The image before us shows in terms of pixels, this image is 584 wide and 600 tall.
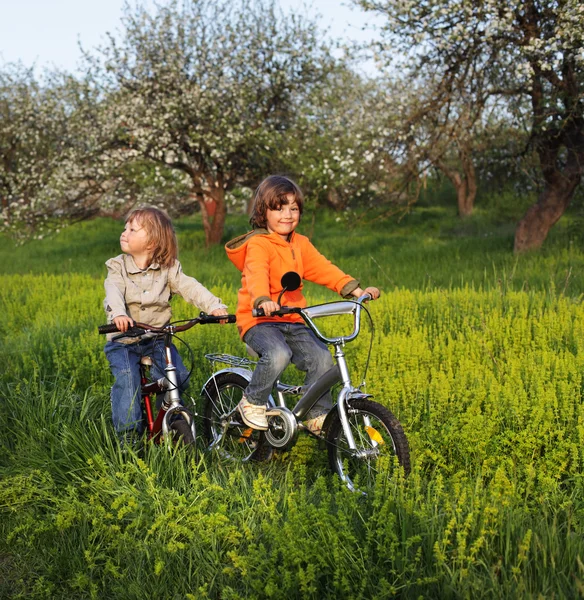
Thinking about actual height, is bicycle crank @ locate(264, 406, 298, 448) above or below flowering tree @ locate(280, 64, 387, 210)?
below

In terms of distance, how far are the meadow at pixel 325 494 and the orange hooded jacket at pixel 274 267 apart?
89 cm

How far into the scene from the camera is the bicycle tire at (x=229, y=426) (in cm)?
471

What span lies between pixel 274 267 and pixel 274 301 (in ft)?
0.88

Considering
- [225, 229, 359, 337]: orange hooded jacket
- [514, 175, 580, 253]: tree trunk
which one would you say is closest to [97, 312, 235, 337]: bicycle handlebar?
[225, 229, 359, 337]: orange hooded jacket

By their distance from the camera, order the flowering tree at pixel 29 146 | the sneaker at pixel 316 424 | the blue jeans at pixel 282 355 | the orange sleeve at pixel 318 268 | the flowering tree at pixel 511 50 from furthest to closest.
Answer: the flowering tree at pixel 29 146 → the flowering tree at pixel 511 50 → the orange sleeve at pixel 318 268 → the sneaker at pixel 316 424 → the blue jeans at pixel 282 355

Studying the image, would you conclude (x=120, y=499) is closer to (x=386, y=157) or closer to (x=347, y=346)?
(x=347, y=346)

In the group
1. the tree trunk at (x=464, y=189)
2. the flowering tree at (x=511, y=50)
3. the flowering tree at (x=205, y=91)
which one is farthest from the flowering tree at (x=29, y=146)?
the tree trunk at (x=464, y=189)

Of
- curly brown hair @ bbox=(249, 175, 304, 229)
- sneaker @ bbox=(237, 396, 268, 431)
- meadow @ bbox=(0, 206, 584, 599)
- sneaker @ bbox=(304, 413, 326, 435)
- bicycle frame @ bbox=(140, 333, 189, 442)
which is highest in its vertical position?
curly brown hair @ bbox=(249, 175, 304, 229)

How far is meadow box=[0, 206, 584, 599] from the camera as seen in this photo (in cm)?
296

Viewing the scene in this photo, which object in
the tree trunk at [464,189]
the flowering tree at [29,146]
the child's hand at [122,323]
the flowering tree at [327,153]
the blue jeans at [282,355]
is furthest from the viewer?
the tree trunk at [464,189]

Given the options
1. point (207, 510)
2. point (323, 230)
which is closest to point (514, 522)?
point (207, 510)

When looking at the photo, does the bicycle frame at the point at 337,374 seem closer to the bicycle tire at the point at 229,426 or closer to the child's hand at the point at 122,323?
the bicycle tire at the point at 229,426

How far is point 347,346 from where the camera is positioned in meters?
6.66

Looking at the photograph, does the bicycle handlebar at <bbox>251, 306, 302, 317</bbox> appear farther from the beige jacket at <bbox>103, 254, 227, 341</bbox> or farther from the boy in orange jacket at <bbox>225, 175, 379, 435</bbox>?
the beige jacket at <bbox>103, 254, 227, 341</bbox>
